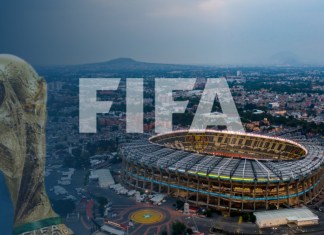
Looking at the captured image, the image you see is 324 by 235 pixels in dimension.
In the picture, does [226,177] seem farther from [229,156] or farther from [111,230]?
[111,230]

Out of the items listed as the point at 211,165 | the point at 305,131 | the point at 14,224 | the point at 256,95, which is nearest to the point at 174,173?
the point at 211,165

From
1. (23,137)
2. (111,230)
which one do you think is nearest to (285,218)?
(111,230)

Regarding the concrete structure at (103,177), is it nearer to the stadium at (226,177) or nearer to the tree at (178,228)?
the stadium at (226,177)

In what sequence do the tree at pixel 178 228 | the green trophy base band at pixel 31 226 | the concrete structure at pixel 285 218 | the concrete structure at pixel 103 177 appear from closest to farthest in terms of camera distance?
the green trophy base band at pixel 31 226
the tree at pixel 178 228
the concrete structure at pixel 285 218
the concrete structure at pixel 103 177

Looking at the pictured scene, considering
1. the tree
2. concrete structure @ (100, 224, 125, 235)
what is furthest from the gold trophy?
the tree

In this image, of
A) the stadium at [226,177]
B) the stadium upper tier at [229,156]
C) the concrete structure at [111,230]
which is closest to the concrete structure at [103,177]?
the stadium at [226,177]

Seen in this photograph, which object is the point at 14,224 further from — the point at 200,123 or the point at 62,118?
the point at 200,123
